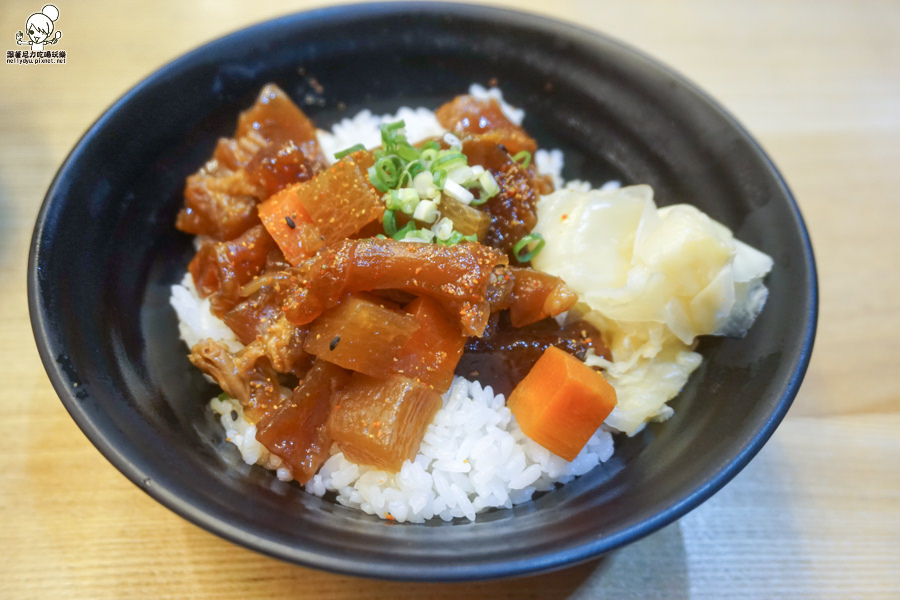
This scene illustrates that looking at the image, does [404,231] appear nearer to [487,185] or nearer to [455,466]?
[487,185]

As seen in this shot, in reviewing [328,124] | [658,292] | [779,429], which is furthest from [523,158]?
[779,429]

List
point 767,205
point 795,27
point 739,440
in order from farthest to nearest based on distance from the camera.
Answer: point 795,27, point 767,205, point 739,440

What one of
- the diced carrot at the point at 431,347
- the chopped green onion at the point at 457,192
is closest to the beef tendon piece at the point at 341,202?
the chopped green onion at the point at 457,192

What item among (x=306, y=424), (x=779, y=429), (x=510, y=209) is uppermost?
(x=510, y=209)

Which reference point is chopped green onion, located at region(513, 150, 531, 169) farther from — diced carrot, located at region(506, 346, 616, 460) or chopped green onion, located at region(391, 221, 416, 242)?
diced carrot, located at region(506, 346, 616, 460)

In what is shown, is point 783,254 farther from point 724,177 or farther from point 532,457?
point 532,457

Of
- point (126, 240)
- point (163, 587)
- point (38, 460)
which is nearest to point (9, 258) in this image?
point (126, 240)
